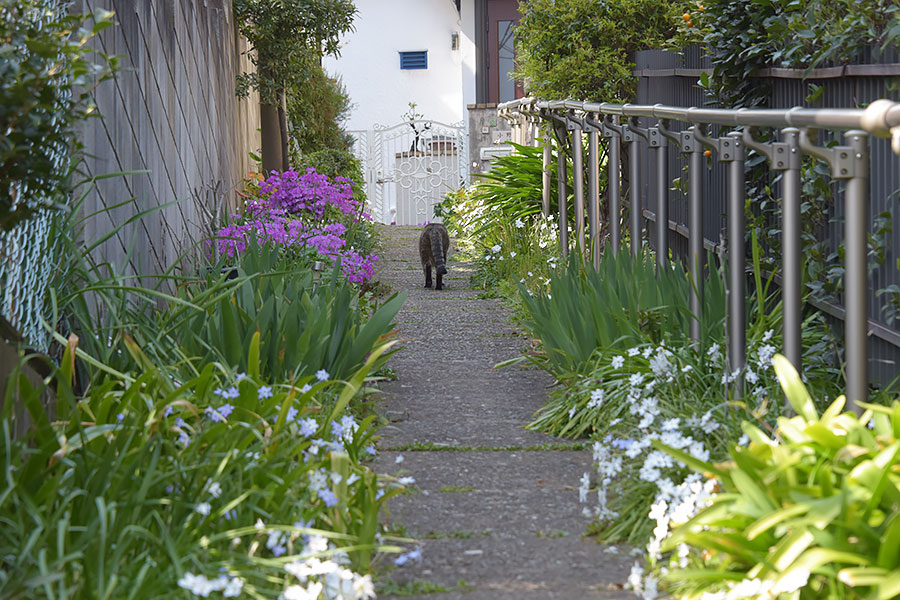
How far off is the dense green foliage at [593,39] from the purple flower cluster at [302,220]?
73.5 inches

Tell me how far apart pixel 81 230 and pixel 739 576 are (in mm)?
2308

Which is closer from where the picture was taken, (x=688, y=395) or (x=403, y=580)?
(x=403, y=580)

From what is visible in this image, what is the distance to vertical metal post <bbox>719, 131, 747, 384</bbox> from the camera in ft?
10.1

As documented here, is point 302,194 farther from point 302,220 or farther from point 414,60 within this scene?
point 414,60

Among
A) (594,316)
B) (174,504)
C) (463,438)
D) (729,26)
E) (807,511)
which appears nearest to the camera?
(807,511)

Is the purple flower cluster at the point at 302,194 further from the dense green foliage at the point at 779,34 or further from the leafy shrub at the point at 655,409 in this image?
the leafy shrub at the point at 655,409

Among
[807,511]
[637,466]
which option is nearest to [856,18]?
[637,466]

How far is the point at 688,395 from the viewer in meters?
3.39

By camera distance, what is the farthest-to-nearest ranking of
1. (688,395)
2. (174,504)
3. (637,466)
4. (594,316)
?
(594,316) < (688,395) < (637,466) < (174,504)

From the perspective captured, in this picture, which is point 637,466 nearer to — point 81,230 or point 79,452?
point 79,452

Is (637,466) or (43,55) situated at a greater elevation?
(43,55)

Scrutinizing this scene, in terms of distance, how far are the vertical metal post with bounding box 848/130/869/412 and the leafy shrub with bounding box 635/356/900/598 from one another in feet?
0.44

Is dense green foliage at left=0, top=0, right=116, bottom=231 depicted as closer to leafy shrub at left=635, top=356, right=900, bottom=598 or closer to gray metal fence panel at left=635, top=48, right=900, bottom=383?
leafy shrub at left=635, top=356, right=900, bottom=598

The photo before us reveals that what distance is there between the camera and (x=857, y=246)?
2.33 m
